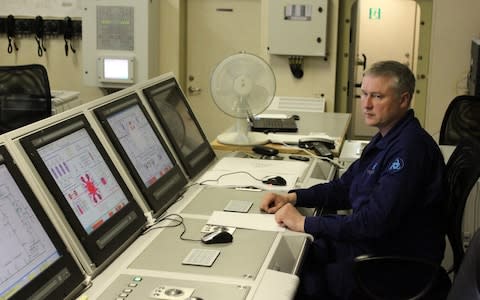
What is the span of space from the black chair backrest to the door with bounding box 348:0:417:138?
172 inches

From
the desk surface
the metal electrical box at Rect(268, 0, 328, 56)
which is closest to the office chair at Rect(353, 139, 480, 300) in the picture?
the desk surface

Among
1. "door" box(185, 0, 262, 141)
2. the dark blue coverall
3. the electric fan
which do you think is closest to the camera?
the dark blue coverall

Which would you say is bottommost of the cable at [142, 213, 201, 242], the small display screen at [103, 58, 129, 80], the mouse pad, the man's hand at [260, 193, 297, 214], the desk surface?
the cable at [142, 213, 201, 242]

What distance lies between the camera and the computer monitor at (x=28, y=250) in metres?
1.66

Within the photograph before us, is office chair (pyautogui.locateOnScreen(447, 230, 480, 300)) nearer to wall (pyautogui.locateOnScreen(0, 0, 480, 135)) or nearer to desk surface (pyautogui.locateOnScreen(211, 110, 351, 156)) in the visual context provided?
desk surface (pyautogui.locateOnScreen(211, 110, 351, 156))

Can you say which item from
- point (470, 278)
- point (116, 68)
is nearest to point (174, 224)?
point (470, 278)

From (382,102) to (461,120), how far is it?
1942mm

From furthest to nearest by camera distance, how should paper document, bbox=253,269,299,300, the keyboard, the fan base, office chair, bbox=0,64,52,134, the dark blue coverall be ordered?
Answer: office chair, bbox=0,64,52,134, the keyboard, the fan base, the dark blue coverall, paper document, bbox=253,269,299,300

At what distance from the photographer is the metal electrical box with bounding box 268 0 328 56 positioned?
17.7ft

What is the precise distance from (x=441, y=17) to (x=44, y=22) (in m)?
3.48

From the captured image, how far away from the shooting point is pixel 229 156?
11.6ft

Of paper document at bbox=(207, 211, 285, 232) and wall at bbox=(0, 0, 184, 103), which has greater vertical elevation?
wall at bbox=(0, 0, 184, 103)

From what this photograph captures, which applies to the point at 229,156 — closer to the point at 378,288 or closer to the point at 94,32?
the point at 378,288

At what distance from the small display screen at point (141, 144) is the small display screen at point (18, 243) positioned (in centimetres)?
73
